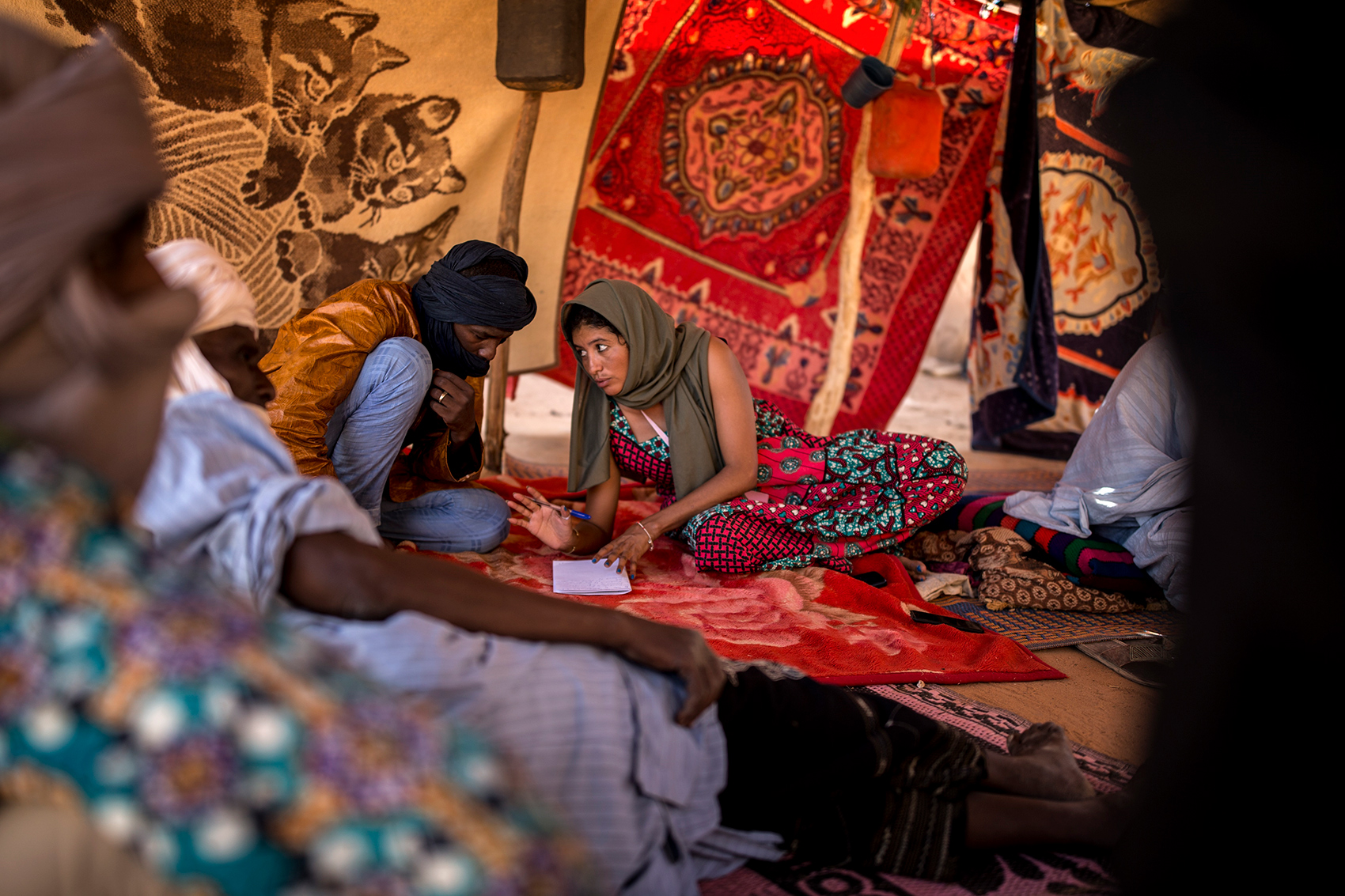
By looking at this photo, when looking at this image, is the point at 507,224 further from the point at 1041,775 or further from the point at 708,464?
the point at 1041,775

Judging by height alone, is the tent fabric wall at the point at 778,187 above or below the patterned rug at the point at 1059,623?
above

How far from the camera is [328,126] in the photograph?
12.0 feet

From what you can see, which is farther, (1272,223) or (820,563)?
(820,563)

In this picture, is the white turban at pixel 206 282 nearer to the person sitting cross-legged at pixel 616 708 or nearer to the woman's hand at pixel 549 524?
the person sitting cross-legged at pixel 616 708

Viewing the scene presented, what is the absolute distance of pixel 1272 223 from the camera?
726 mm

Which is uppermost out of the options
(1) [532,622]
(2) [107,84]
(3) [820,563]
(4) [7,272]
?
(2) [107,84]

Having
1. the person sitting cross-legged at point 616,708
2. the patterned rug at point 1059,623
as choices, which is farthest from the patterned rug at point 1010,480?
the person sitting cross-legged at point 616,708

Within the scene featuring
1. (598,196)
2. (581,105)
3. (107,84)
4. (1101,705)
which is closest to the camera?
(107,84)

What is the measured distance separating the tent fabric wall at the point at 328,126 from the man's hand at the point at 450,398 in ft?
4.07

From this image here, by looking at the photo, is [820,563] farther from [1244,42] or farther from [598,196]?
[598,196]

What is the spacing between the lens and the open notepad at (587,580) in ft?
8.86

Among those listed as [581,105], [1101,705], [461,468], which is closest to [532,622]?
[1101,705]

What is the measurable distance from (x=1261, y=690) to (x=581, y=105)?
4.24 m

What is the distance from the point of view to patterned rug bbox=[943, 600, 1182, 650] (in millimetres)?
2783
